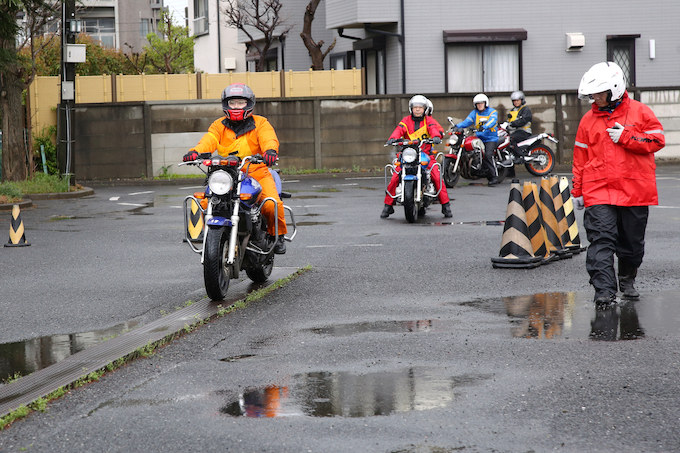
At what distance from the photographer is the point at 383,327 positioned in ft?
23.9

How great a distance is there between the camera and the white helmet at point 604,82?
7867mm

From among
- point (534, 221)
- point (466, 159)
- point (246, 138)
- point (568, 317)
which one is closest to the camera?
point (568, 317)

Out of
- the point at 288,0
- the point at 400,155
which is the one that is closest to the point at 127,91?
the point at 288,0

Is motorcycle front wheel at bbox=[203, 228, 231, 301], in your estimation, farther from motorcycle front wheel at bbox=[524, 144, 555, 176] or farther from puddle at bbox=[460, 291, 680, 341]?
motorcycle front wheel at bbox=[524, 144, 555, 176]

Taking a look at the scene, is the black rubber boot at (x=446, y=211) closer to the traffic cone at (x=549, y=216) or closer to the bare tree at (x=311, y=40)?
the traffic cone at (x=549, y=216)

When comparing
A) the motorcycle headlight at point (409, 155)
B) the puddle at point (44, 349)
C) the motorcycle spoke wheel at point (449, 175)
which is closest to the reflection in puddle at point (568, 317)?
the puddle at point (44, 349)

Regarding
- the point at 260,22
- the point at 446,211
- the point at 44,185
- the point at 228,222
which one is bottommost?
the point at 446,211

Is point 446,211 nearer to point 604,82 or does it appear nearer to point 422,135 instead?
point 422,135

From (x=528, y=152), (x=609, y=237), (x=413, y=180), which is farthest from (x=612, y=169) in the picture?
(x=528, y=152)

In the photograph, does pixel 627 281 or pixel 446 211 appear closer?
pixel 627 281

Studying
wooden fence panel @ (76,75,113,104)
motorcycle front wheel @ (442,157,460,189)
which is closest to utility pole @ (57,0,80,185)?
motorcycle front wheel @ (442,157,460,189)

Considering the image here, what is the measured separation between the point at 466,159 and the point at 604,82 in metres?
15.7

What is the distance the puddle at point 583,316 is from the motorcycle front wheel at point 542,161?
16.1 m

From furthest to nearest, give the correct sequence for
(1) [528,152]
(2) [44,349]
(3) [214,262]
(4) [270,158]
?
1. (1) [528,152]
2. (4) [270,158]
3. (3) [214,262]
4. (2) [44,349]
